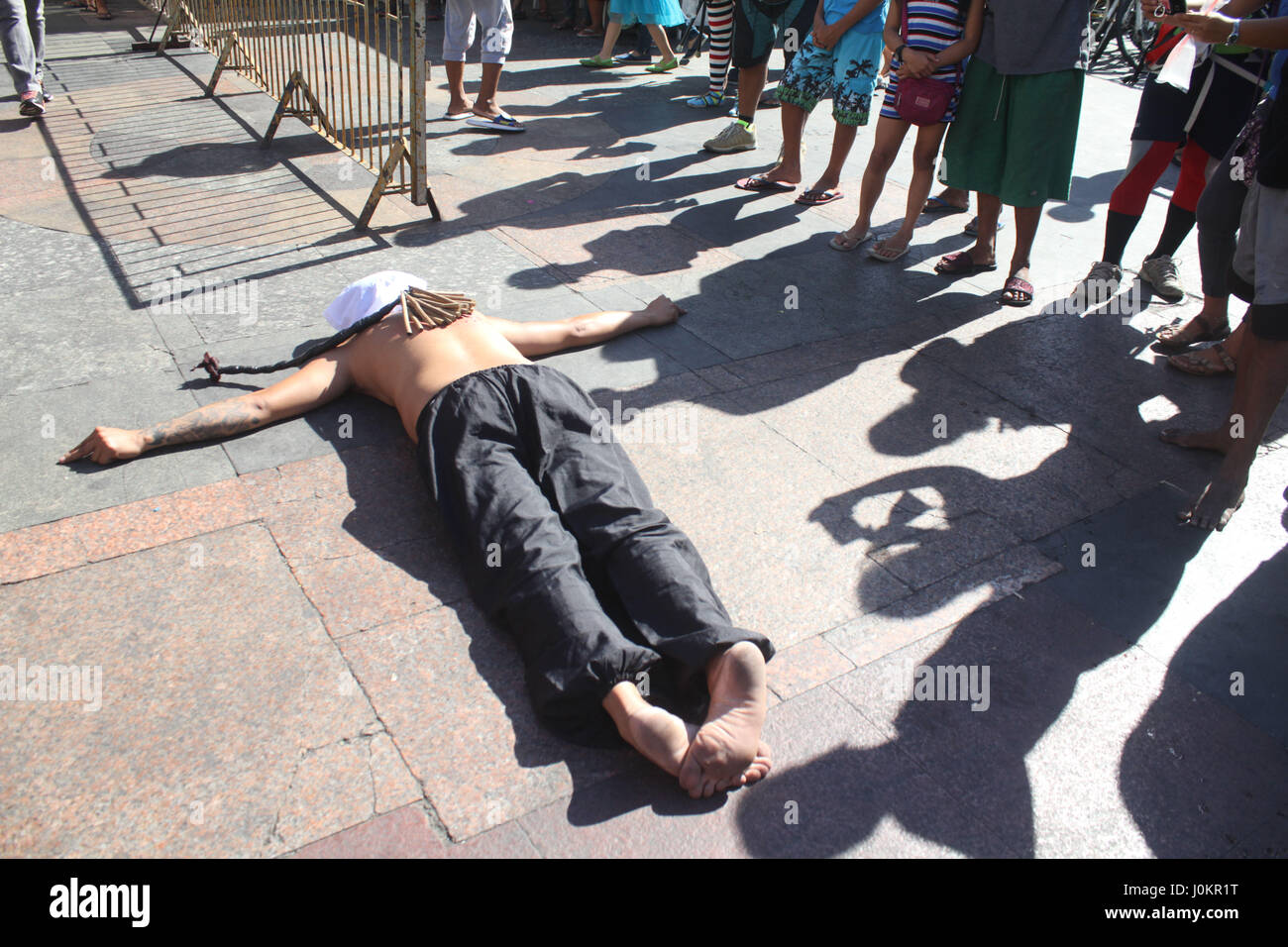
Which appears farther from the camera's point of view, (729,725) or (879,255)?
(879,255)

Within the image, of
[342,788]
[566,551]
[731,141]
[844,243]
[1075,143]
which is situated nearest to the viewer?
[342,788]

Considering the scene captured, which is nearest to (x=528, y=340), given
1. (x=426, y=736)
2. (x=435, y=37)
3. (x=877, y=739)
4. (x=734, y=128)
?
(x=426, y=736)

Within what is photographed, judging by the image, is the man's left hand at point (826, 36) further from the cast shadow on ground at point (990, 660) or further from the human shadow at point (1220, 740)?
the human shadow at point (1220, 740)

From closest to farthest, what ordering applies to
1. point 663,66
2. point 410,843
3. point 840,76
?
point 410,843
point 840,76
point 663,66

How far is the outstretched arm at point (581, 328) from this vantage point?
380 cm

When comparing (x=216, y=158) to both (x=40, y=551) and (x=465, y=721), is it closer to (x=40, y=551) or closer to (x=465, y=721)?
(x=40, y=551)

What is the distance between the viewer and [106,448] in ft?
10.3

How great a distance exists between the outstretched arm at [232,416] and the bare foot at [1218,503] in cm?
302

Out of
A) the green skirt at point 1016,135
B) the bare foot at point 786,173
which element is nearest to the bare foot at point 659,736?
the green skirt at point 1016,135

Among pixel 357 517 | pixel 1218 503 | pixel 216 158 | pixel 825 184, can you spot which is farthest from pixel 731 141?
pixel 357 517

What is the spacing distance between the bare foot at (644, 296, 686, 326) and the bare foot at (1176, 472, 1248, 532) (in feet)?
7.24

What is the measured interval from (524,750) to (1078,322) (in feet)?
12.3

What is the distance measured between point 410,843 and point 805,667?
1.12m

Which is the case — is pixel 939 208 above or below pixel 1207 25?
below
